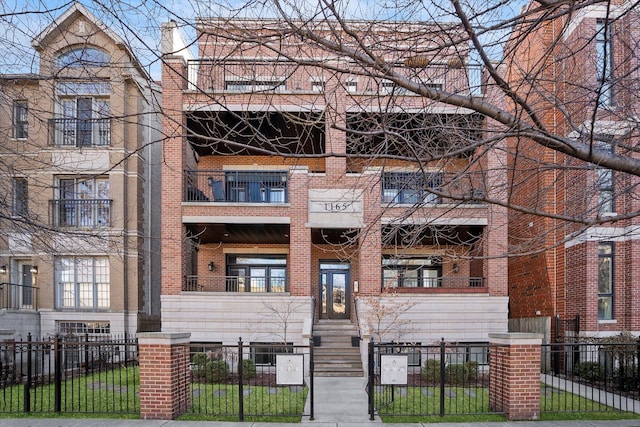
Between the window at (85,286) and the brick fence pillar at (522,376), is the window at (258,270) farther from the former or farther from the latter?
the brick fence pillar at (522,376)

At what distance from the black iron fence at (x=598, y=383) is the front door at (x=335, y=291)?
765 centimetres

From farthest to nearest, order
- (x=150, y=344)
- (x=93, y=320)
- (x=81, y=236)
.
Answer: (x=93, y=320) < (x=81, y=236) < (x=150, y=344)

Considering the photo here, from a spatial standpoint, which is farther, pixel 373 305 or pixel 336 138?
pixel 336 138

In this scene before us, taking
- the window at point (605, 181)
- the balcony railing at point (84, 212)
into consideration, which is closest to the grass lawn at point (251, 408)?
the window at point (605, 181)

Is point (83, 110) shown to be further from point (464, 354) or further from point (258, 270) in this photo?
point (258, 270)

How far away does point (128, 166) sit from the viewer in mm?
18750

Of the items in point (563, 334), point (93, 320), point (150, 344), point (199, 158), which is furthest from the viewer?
point (199, 158)

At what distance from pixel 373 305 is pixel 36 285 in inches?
545

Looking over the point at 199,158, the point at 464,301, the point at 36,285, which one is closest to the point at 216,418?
the point at 464,301

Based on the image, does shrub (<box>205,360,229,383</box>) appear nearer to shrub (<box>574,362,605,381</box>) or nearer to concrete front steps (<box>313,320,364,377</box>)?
concrete front steps (<box>313,320,364,377</box>)

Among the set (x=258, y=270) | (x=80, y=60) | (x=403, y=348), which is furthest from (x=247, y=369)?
(x=80, y=60)

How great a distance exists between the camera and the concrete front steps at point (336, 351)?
13.6m

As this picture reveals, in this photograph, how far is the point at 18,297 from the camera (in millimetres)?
18875

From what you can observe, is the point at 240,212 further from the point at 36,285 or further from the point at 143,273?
the point at 36,285
